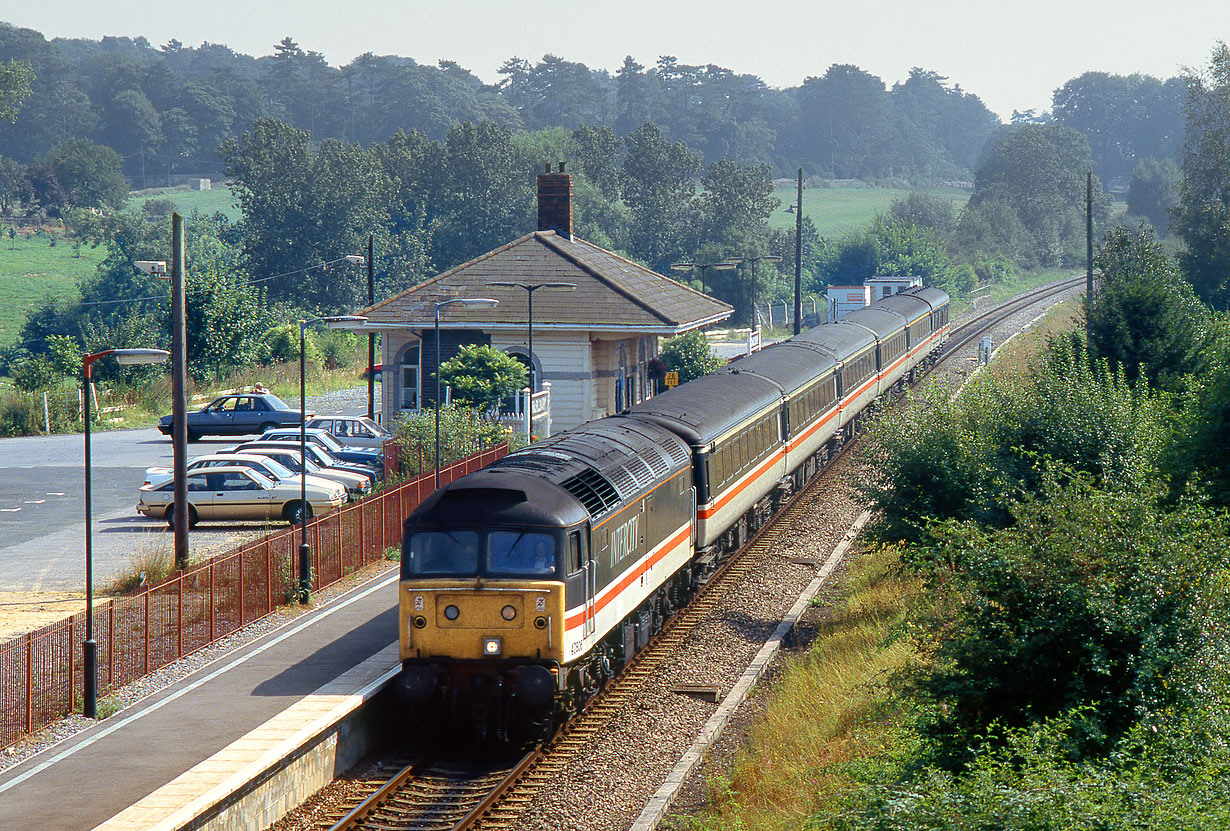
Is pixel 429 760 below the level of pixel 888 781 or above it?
below

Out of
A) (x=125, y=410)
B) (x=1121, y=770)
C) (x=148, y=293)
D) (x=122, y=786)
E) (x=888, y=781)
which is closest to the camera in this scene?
(x=1121, y=770)

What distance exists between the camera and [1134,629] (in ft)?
39.2

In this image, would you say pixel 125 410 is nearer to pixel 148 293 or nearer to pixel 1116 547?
pixel 148 293

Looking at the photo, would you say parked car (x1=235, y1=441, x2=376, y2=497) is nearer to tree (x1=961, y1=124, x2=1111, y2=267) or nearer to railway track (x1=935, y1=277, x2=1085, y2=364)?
railway track (x1=935, y1=277, x2=1085, y2=364)

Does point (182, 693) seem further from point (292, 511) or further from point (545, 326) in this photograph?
point (545, 326)

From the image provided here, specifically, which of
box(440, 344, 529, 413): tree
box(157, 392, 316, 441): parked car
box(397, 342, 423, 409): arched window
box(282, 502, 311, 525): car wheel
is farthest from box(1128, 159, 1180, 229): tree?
box(282, 502, 311, 525): car wheel

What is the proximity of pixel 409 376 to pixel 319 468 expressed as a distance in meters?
9.97

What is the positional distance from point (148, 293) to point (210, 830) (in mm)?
79786

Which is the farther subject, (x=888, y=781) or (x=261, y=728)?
(x=261, y=728)

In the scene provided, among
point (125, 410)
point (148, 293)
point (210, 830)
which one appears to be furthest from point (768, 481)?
point (148, 293)

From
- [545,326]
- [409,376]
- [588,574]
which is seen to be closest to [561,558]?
[588,574]

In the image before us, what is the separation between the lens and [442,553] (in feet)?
51.5

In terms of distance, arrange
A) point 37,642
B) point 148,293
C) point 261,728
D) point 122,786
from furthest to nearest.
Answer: point 148,293 < point 37,642 < point 261,728 < point 122,786

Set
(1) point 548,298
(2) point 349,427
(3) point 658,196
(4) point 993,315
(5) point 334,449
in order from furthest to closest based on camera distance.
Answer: (3) point 658,196, (4) point 993,315, (1) point 548,298, (2) point 349,427, (5) point 334,449
